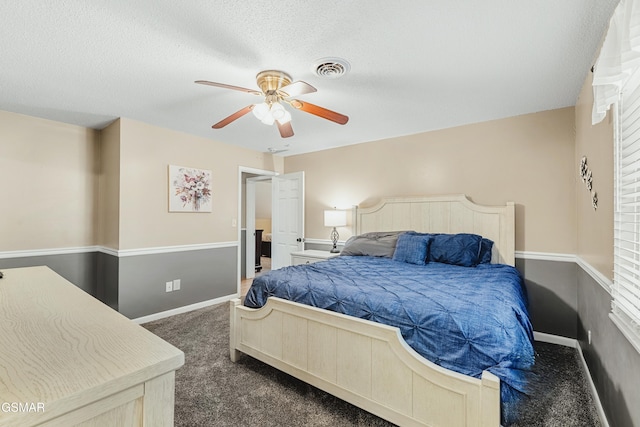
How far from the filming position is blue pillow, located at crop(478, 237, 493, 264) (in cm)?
302

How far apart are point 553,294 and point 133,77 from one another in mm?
4158

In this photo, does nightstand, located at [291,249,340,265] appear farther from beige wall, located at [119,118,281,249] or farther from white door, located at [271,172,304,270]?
beige wall, located at [119,118,281,249]

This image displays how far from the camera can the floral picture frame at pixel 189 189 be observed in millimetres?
3707

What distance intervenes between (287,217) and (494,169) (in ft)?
9.87

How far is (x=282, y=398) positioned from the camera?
2025 mm

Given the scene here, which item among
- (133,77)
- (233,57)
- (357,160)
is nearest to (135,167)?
(133,77)

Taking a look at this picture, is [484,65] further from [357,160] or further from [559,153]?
[357,160]

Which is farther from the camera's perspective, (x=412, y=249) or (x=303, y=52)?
(x=412, y=249)

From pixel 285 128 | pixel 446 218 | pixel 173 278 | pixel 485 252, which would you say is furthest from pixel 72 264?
pixel 485 252

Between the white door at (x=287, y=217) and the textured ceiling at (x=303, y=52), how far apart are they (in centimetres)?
202

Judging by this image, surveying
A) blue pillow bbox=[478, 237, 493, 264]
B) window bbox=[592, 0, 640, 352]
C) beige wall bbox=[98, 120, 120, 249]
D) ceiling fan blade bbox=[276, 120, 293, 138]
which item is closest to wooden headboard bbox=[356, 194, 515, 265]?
blue pillow bbox=[478, 237, 493, 264]

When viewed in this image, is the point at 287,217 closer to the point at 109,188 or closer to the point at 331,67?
the point at 109,188

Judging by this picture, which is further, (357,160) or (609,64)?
(357,160)

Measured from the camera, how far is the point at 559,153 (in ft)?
9.58
